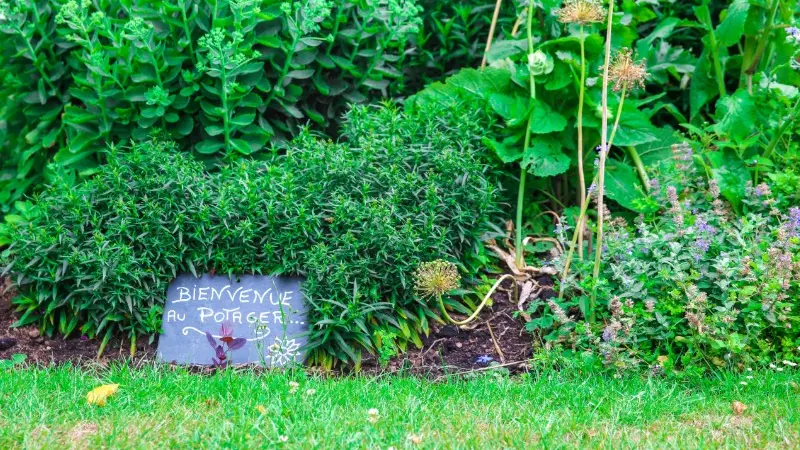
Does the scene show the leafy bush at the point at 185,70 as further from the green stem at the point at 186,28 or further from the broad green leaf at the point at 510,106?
the broad green leaf at the point at 510,106

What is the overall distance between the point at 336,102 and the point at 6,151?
2.16 meters

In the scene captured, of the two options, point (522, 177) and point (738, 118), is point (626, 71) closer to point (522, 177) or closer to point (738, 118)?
point (522, 177)

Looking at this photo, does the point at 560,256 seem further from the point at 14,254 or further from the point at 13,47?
the point at 13,47

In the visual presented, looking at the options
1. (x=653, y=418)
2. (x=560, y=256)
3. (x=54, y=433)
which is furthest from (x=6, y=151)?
(x=653, y=418)

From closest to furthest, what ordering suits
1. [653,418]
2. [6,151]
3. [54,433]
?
[54,433], [653,418], [6,151]

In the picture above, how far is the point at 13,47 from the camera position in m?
4.95

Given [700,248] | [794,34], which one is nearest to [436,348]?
[700,248]

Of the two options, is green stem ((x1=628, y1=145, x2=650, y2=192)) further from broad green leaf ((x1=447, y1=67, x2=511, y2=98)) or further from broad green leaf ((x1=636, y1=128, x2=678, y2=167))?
broad green leaf ((x1=447, y1=67, x2=511, y2=98))

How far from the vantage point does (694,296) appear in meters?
3.70

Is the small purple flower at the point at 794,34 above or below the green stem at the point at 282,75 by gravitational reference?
above

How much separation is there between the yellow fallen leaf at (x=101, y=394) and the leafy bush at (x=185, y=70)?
1.68m

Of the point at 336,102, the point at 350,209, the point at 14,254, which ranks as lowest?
the point at 14,254

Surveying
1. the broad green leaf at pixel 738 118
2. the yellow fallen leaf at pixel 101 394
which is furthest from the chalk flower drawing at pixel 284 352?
the broad green leaf at pixel 738 118

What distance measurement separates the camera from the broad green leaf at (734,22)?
484 centimetres
